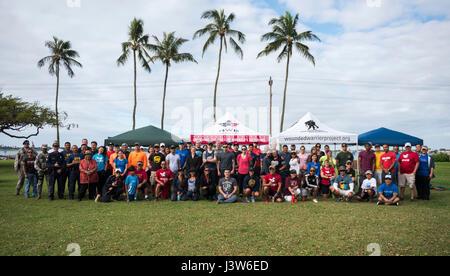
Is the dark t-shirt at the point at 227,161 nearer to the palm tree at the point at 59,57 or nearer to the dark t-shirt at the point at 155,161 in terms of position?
the dark t-shirt at the point at 155,161

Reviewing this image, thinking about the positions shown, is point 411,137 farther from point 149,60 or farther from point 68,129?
point 68,129

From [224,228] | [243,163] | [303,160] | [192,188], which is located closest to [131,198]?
[192,188]

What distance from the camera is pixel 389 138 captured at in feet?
45.0

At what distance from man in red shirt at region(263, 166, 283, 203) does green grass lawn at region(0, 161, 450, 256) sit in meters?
0.81

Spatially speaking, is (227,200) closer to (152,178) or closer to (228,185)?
(228,185)

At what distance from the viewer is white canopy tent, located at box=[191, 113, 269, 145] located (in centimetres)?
1485

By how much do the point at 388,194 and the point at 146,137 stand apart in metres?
12.0

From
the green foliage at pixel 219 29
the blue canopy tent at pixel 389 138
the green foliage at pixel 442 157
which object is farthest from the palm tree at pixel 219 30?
the green foliage at pixel 442 157

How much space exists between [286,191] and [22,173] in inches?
380

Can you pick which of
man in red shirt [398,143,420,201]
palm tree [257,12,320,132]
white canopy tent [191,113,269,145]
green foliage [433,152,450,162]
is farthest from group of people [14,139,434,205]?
green foliage [433,152,450,162]

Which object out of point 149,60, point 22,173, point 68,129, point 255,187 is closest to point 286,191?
point 255,187

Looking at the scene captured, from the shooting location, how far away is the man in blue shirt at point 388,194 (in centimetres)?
822

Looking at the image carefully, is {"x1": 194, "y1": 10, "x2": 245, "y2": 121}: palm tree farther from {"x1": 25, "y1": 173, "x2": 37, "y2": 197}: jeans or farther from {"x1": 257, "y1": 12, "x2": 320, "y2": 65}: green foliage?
{"x1": 25, "y1": 173, "x2": 37, "y2": 197}: jeans


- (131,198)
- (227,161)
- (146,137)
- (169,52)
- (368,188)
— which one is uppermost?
(169,52)
